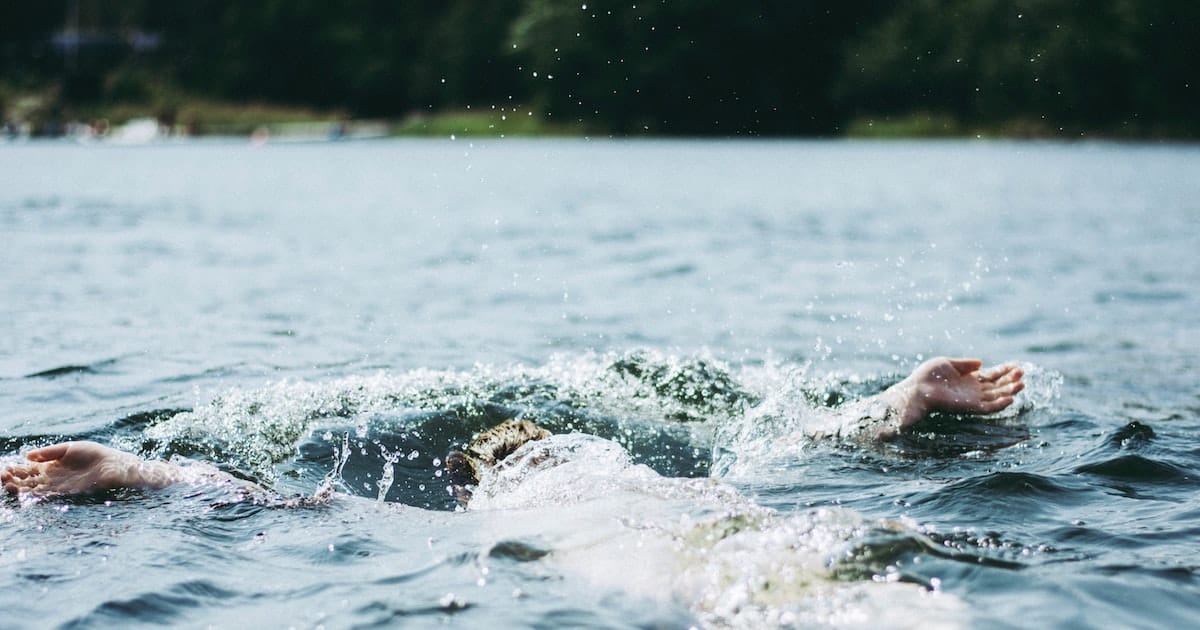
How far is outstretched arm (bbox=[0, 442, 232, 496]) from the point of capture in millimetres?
5188

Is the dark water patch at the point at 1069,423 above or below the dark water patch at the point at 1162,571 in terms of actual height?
below

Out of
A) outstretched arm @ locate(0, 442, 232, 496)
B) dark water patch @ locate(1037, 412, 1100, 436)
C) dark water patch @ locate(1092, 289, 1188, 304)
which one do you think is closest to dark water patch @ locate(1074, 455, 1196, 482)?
dark water patch @ locate(1037, 412, 1100, 436)

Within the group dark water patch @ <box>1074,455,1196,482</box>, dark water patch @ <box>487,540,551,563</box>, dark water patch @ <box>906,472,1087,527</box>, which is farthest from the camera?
dark water patch @ <box>1074,455,1196,482</box>

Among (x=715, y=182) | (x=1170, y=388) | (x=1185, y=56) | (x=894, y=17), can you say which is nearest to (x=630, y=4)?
(x=894, y=17)

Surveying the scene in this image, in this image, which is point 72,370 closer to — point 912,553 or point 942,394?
point 942,394

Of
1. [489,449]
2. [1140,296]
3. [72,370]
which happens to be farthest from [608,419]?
[1140,296]

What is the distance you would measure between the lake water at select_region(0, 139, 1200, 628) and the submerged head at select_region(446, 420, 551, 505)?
119mm

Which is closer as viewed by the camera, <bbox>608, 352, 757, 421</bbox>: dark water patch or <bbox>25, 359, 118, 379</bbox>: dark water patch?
<bbox>608, 352, 757, 421</bbox>: dark water patch

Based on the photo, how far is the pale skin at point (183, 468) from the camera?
521 cm

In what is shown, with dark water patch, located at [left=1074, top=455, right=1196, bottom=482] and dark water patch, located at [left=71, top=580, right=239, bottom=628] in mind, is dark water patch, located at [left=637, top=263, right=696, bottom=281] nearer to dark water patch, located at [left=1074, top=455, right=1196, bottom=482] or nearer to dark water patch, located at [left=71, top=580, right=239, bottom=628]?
dark water patch, located at [left=1074, top=455, right=1196, bottom=482]

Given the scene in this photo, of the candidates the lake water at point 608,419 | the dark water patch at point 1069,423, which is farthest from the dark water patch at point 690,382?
the dark water patch at point 1069,423

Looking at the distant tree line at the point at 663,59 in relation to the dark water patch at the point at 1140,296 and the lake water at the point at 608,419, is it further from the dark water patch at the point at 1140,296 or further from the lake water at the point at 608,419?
the dark water patch at the point at 1140,296

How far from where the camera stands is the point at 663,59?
60.5 m

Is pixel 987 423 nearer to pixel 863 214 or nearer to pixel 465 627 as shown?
pixel 465 627
